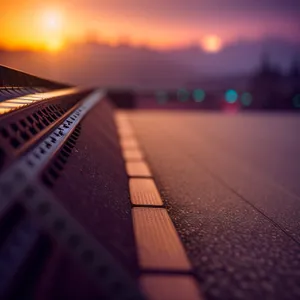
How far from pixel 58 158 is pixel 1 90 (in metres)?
0.65

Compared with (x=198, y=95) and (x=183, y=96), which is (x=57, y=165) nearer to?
(x=198, y=95)

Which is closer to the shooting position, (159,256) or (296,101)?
(159,256)

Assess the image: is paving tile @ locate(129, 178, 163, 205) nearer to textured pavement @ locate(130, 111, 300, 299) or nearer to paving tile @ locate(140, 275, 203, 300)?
textured pavement @ locate(130, 111, 300, 299)

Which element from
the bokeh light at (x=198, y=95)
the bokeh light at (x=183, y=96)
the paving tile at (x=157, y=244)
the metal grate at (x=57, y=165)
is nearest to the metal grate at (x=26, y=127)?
the metal grate at (x=57, y=165)

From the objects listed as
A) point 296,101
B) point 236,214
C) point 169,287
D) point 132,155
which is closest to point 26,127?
point 169,287

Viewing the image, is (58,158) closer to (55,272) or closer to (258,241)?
(55,272)

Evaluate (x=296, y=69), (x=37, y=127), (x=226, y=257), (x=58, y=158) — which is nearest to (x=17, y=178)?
(x=58, y=158)

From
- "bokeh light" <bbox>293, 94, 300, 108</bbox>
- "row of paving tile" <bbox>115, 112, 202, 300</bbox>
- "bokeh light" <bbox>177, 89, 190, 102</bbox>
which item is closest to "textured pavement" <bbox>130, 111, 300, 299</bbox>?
"row of paving tile" <bbox>115, 112, 202, 300</bbox>

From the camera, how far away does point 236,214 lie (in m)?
2.09

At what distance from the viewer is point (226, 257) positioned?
4.77 ft

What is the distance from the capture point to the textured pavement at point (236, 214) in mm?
1283

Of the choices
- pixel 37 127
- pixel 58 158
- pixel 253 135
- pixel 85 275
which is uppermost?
pixel 37 127

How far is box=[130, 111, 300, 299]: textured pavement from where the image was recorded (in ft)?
4.21

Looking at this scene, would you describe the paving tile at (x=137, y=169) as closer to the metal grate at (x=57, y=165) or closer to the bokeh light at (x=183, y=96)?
the metal grate at (x=57, y=165)
